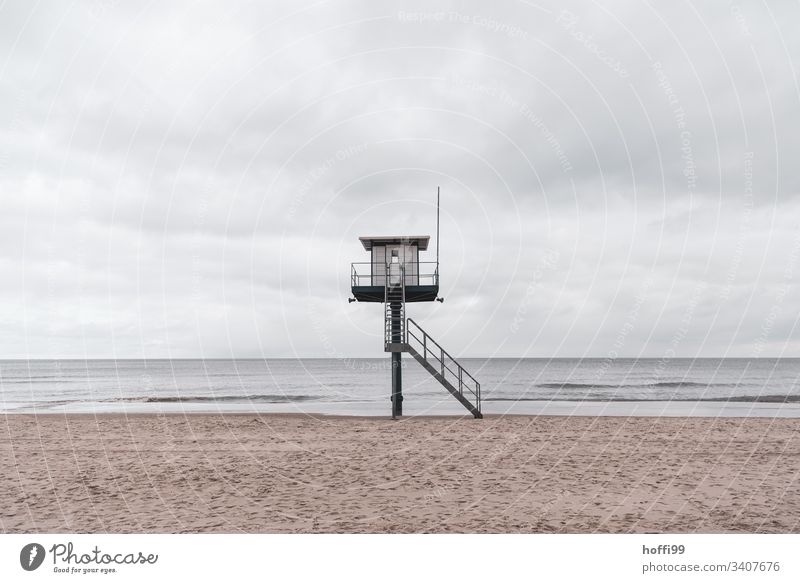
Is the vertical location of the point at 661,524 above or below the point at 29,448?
above

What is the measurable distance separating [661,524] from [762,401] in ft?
134

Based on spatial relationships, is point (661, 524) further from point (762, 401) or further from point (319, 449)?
point (762, 401)

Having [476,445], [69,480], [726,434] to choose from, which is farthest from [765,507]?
[69,480]

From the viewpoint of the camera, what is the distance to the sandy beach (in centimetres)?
911

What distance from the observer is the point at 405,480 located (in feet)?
39.5

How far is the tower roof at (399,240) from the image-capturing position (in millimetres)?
25094

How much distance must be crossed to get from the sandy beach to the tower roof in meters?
8.86

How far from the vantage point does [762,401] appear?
136 feet
